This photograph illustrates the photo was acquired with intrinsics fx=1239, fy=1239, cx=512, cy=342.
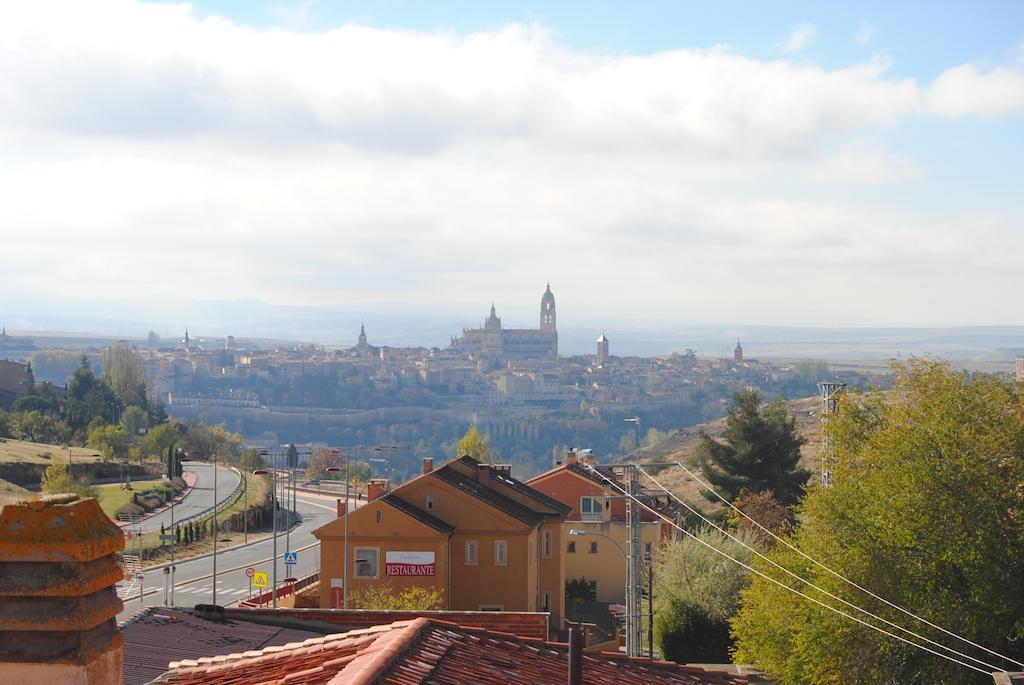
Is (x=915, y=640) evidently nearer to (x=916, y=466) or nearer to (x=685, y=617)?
(x=916, y=466)

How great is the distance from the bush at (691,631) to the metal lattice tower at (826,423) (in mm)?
4321

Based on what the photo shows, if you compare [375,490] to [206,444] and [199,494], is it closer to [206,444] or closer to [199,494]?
[199,494]

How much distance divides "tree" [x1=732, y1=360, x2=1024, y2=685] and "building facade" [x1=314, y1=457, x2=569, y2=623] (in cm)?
793

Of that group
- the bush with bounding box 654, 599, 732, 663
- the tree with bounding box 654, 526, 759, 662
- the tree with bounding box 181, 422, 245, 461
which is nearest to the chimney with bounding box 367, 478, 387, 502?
the tree with bounding box 654, 526, 759, 662

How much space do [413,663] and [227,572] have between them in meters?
34.9

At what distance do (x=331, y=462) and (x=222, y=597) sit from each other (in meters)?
69.8

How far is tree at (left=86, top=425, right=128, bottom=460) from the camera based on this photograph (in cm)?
7321

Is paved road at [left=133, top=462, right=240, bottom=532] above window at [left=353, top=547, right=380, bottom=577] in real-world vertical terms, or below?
below

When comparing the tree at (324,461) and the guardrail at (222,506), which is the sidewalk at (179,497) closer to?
the guardrail at (222,506)

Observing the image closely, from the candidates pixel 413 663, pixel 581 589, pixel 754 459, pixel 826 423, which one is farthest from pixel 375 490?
pixel 413 663

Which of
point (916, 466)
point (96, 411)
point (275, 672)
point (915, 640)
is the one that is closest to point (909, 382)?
point (916, 466)

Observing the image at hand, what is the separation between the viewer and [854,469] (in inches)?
1048

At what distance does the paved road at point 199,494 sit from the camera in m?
54.5

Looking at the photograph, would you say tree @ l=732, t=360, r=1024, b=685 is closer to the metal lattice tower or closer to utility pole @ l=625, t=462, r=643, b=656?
utility pole @ l=625, t=462, r=643, b=656
